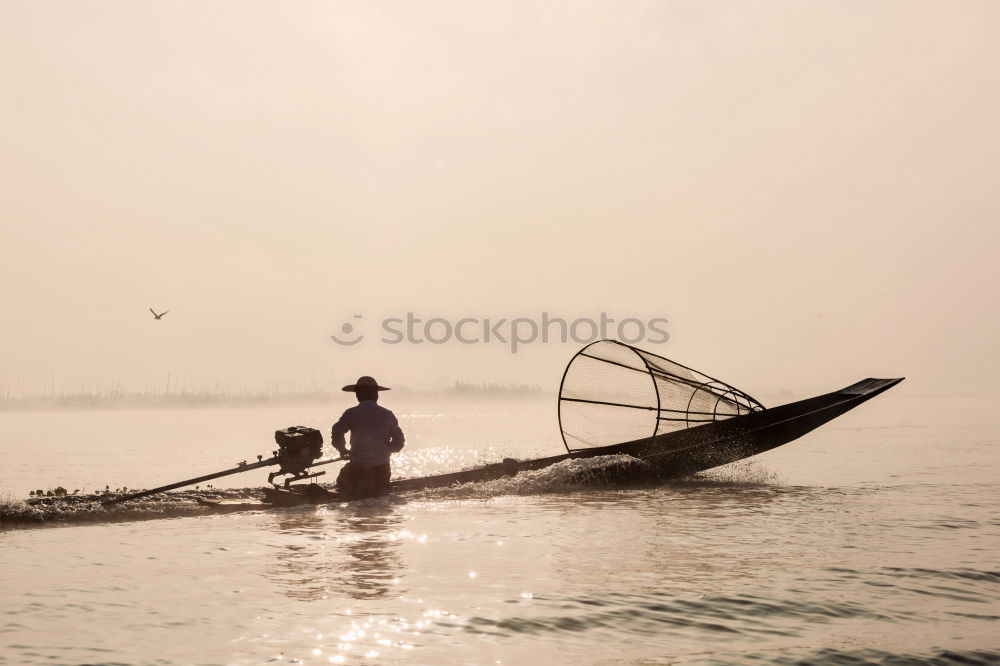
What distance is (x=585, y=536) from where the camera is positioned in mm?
12078

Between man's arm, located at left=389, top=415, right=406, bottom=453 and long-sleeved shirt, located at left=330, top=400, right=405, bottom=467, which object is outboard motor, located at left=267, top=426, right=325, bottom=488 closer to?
long-sleeved shirt, located at left=330, top=400, right=405, bottom=467

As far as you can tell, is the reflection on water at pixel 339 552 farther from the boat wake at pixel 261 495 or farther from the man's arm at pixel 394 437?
the boat wake at pixel 261 495

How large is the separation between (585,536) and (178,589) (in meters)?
5.53

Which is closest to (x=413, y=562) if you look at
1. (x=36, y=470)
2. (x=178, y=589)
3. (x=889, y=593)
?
(x=178, y=589)

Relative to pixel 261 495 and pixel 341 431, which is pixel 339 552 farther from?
pixel 261 495

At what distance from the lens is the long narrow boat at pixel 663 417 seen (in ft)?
59.3

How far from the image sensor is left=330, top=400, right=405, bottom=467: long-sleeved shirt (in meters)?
14.4

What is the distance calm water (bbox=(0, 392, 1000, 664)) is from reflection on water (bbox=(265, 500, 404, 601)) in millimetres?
48

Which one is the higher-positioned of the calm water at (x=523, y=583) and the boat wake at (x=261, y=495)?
the boat wake at (x=261, y=495)

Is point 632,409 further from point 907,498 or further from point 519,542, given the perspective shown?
point 519,542

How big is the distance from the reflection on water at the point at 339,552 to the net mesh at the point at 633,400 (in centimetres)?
584

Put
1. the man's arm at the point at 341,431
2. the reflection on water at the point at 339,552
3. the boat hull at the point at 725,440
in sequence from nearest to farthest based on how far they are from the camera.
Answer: the reflection on water at the point at 339,552 < the man's arm at the point at 341,431 < the boat hull at the point at 725,440

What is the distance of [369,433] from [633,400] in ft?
22.1

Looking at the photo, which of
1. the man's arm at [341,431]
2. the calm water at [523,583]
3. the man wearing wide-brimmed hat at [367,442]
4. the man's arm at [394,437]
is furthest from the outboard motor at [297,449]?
the man's arm at [394,437]
